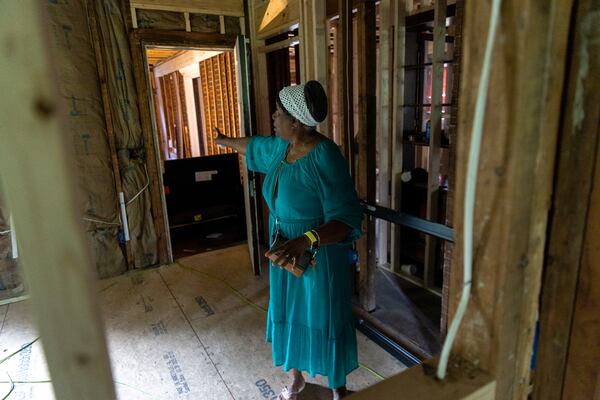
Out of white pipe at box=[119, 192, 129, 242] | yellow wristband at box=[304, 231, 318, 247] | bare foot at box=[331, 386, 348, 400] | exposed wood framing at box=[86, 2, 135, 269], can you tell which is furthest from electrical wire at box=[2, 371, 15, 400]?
yellow wristband at box=[304, 231, 318, 247]

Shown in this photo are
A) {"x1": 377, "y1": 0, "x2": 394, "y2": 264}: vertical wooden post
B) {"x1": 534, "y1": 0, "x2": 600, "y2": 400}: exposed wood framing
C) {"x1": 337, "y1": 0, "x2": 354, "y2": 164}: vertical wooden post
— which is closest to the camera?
{"x1": 534, "y1": 0, "x2": 600, "y2": 400}: exposed wood framing

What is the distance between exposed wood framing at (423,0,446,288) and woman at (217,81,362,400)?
4.87 ft

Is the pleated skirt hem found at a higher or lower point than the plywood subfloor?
higher

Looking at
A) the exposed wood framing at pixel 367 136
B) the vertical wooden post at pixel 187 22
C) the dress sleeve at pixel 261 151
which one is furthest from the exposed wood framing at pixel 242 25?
the dress sleeve at pixel 261 151

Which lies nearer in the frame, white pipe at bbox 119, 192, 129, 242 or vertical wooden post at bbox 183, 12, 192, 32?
vertical wooden post at bbox 183, 12, 192, 32

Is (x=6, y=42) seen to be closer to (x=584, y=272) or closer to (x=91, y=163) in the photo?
(x=584, y=272)

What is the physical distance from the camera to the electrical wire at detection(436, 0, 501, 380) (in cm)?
44

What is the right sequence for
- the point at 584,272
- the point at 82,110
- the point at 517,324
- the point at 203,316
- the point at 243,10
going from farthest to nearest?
the point at 243,10, the point at 82,110, the point at 203,316, the point at 584,272, the point at 517,324

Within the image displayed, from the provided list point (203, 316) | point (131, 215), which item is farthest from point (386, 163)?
point (131, 215)

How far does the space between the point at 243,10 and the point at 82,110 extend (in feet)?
5.93

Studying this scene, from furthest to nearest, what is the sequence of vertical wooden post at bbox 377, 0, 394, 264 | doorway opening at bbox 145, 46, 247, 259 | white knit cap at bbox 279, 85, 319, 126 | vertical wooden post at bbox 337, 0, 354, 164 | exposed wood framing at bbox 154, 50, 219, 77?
exposed wood framing at bbox 154, 50, 219, 77, doorway opening at bbox 145, 46, 247, 259, vertical wooden post at bbox 377, 0, 394, 264, vertical wooden post at bbox 337, 0, 354, 164, white knit cap at bbox 279, 85, 319, 126

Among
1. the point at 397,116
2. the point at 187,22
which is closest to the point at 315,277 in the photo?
the point at 397,116

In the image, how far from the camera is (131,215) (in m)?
3.79

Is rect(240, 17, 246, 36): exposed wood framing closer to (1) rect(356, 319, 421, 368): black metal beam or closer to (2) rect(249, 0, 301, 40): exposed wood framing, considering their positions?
(2) rect(249, 0, 301, 40): exposed wood framing
